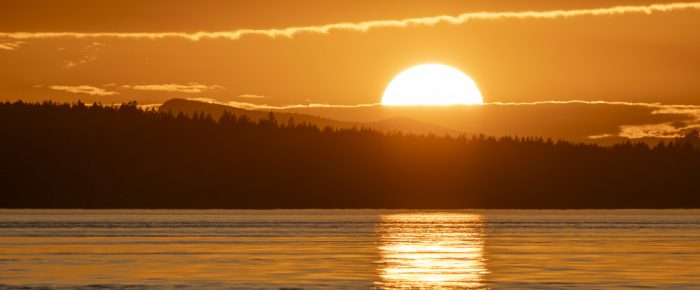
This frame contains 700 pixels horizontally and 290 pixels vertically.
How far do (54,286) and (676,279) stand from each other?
34926mm

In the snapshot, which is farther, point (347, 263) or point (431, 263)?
point (431, 263)

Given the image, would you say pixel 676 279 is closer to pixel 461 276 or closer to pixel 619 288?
pixel 619 288

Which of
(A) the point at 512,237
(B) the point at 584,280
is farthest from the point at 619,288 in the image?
(A) the point at 512,237

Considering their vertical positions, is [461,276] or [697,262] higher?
[697,262]

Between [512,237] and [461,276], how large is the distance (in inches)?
2668

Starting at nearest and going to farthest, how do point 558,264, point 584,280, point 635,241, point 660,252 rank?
point 584,280
point 558,264
point 660,252
point 635,241

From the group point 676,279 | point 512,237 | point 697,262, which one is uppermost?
point 512,237

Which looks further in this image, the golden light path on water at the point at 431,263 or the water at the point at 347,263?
the golden light path on water at the point at 431,263

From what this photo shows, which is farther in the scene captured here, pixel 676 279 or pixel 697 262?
pixel 697 262

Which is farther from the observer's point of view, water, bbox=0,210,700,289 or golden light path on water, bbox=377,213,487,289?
golden light path on water, bbox=377,213,487,289

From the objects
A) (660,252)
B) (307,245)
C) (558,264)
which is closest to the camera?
(558,264)

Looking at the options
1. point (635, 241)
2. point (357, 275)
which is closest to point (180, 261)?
point (357, 275)

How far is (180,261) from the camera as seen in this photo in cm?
9600

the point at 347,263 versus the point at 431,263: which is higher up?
the point at 431,263
